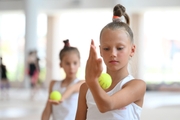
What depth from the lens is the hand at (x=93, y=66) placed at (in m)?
1.48

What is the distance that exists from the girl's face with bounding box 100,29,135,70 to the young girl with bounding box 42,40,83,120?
1690 millimetres

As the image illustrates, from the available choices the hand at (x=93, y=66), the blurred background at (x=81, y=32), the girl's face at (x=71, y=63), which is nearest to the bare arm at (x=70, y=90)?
the girl's face at (x=71, y=63)

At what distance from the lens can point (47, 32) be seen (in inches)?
822

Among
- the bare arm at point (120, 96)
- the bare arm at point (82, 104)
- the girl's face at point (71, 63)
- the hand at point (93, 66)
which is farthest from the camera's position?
the girl's face at point (71, 63)

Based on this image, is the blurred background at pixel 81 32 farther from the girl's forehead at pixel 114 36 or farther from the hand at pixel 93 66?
the hand at pixel 93 66

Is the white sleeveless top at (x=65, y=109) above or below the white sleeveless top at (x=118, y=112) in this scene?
below

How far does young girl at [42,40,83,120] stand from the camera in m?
3.62

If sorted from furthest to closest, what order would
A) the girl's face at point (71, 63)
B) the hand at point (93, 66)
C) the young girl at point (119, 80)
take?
the girl's face at point (71, 63) < the young girl at point (119, 80) < the hand at point (93, 66)

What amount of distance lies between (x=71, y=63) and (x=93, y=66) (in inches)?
86.7

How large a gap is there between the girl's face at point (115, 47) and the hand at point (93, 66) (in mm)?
348

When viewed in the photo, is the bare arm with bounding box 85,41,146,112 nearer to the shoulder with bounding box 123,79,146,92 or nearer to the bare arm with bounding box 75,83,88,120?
the shoulder with bounding box 123,79,146,92

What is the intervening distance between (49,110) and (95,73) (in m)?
2.20

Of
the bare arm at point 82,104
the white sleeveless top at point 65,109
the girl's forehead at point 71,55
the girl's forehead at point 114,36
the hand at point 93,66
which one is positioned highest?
the girl's forehead at point 114,36

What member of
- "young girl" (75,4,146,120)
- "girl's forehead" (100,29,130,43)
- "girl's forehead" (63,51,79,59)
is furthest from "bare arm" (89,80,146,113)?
"girl's forehead" (63,51,79,59)
